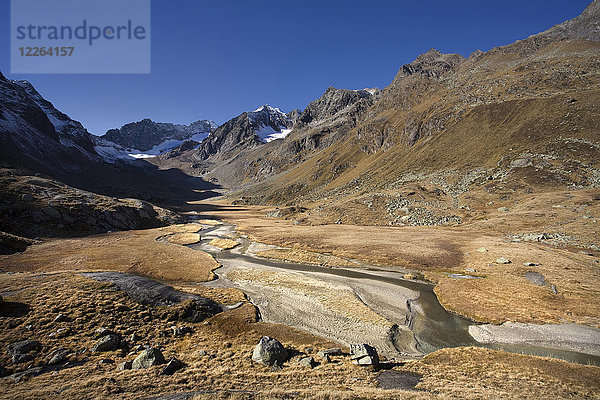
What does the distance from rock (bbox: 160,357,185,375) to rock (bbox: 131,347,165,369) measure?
2.79 feet

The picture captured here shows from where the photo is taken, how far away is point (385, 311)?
88.1 ft

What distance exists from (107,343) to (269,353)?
1220 centimetres

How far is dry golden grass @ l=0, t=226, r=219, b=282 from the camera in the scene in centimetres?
3531

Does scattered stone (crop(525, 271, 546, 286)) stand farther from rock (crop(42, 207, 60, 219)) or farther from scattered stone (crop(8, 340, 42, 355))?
rock (crop(42, 207, 60, 219))

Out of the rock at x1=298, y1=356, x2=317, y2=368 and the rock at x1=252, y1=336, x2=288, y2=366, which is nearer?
the rock at x1=298, y1=356, x2=317, y2=368

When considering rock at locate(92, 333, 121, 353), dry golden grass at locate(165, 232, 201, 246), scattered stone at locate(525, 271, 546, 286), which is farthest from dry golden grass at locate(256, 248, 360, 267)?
rock at locate(92, 333, 121, 353)

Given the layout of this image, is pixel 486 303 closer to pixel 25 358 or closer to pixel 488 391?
pixel 488 391

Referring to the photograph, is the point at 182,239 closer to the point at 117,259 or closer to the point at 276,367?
the point at 117,259

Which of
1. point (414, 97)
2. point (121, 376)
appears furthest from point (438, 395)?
point (414, 97)

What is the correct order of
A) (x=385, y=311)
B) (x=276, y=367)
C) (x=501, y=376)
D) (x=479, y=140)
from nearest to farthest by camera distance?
(x=501, y=376)
(x=276, y=367)
(x=385, y=311)
(x=479, y=140)

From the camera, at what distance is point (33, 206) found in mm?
56250

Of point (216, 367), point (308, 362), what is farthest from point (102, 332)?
point (308, 362)

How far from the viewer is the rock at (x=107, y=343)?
56.3ft

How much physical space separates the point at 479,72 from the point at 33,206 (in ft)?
756
